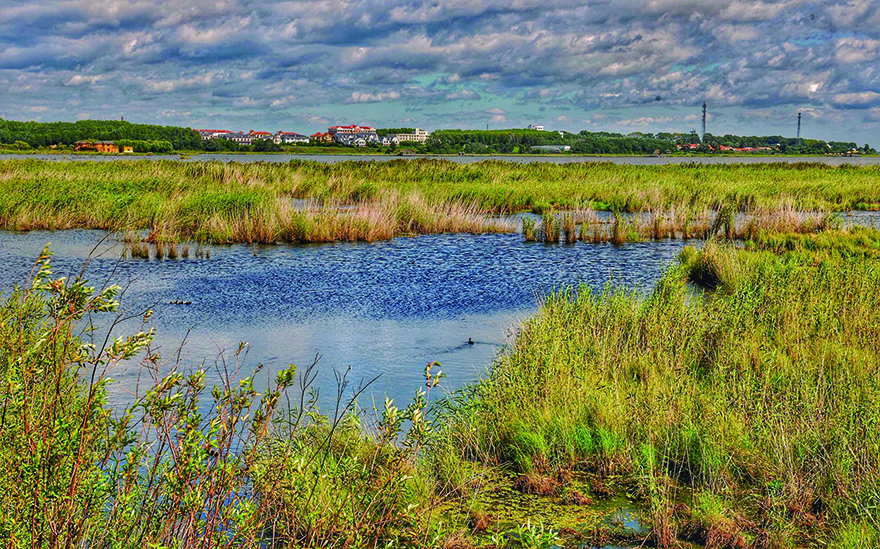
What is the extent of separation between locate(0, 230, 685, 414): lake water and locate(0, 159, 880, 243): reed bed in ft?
4.56

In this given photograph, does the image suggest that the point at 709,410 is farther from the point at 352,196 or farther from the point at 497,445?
the point at 352,196

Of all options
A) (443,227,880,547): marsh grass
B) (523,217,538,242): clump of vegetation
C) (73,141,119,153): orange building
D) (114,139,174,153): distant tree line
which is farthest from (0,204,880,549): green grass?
(114,139,174,153): distant tree line

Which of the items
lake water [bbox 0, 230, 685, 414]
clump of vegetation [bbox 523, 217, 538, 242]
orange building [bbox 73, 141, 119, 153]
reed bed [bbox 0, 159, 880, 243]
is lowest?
lake water [bbox 0, 230, 685, 414]

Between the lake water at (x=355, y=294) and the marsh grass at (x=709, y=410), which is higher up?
the marsh grass at (x=709, y=410)

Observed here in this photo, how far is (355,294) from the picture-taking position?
14.0 metres

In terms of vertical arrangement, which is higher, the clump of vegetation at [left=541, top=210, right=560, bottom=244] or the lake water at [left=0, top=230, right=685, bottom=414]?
the clump of vegetation at [left=541, top=210, right=560, bottom=244]

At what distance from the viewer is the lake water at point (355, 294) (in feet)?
31.9

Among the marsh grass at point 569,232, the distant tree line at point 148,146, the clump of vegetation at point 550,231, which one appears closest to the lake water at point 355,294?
the clump of vegetation at point 550,231

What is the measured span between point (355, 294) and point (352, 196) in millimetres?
17173

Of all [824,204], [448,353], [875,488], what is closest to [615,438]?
[875,488]

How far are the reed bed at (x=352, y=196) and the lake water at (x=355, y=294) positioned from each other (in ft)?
4.56

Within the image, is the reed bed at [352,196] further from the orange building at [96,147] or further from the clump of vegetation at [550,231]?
the orange building at [96,147]

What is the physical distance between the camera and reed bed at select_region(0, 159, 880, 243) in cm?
2166

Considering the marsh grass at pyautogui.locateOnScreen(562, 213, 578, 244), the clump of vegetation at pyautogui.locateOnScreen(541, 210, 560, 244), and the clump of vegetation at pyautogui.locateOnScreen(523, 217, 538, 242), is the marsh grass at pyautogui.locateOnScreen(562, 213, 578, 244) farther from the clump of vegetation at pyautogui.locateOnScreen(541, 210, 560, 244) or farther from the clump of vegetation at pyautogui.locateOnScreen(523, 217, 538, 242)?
the clump of vegetation at pyautogui.locateOnScreen(523, 217, 538, 242)
